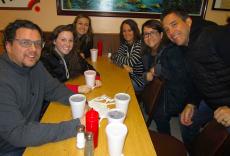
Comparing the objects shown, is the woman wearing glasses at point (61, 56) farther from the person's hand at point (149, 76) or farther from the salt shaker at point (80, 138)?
the salt shaker at point (80, 138)

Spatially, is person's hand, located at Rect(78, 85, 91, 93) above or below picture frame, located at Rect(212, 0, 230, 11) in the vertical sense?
below

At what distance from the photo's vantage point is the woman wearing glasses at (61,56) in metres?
2.31

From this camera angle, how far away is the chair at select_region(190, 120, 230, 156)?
4.30ft

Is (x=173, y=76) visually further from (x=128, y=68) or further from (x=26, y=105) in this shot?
(x=26, y=105)

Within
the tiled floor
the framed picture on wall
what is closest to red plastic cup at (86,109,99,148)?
the tiled floor

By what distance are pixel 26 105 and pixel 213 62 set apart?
1424mm

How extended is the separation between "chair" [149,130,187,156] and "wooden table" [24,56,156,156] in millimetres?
353

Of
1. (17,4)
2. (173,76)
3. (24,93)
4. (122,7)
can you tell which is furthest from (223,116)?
(17,4)

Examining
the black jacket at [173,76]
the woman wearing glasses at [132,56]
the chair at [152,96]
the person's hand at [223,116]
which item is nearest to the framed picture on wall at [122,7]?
the woman wearing glasses at [132,56]

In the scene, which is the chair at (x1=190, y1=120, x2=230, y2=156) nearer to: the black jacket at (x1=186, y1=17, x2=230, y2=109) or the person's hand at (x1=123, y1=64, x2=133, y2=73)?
the black jacket at (x1=186, y1=17, x2=230, y2=109)

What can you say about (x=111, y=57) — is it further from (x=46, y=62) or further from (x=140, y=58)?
(x=46, y=62)

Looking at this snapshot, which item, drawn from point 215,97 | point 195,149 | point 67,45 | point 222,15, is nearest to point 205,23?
point 215,97

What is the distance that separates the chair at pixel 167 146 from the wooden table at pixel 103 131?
0.35 meters

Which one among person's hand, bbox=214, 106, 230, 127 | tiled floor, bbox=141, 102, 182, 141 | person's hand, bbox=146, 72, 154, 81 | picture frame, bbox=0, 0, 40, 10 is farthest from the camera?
picture frame, bbox=0, 0, 40, 10
